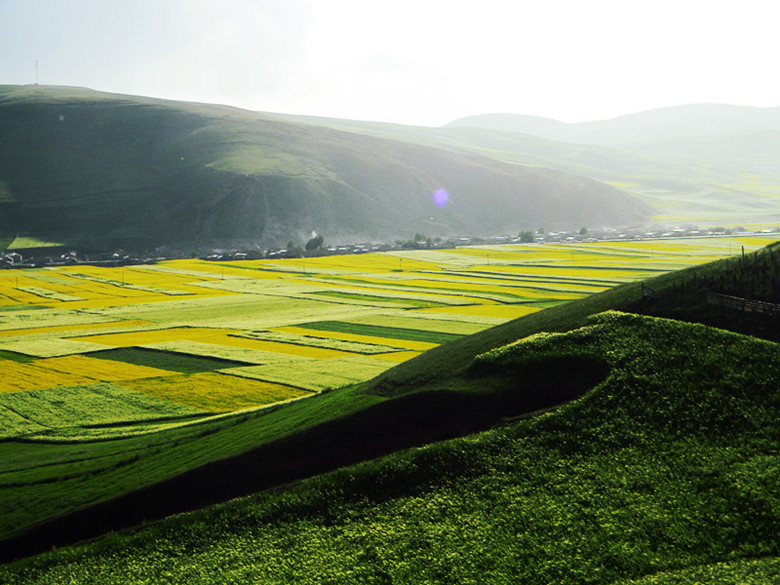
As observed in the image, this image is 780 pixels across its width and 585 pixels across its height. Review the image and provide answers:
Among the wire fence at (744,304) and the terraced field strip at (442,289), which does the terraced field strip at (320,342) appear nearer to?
the terraced field strip at (442,289)

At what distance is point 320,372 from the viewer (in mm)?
53156

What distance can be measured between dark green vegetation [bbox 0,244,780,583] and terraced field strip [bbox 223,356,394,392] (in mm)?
13918

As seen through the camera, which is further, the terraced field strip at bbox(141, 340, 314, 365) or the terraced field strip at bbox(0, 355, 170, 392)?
the terraced field strip at bbox(141, 340, 314, 365)

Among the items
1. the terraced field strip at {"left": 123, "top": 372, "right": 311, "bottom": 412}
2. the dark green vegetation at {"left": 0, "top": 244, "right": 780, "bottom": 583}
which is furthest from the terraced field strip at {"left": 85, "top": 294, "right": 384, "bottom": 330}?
the dark green vegetation at {"left": 0, "top": 244, "right": 780, "bottom": 583}

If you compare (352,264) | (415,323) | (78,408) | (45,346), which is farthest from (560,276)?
(78,408)

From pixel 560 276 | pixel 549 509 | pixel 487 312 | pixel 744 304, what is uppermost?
pixel 744 304

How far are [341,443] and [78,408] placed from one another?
2546 cm

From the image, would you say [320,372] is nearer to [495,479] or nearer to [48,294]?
[495,479]

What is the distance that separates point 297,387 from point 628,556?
31569mm

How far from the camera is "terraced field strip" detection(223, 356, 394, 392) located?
162 feet

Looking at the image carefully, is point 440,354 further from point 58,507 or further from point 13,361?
point 13,361

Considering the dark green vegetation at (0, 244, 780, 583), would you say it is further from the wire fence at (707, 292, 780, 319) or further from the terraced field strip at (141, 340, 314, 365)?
the terraced field strip at (141, 340, 314, 365)

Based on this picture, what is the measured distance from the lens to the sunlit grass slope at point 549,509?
20.7m

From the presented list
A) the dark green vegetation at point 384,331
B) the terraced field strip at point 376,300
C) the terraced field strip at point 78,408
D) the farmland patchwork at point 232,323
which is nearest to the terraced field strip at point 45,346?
the farmland patchwork at point 232,323
